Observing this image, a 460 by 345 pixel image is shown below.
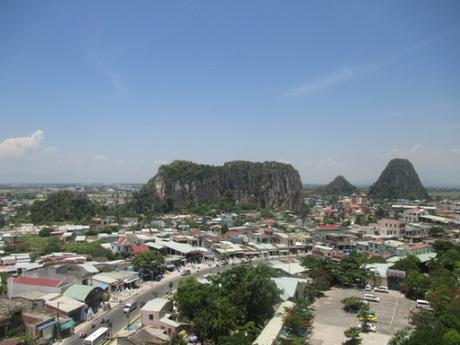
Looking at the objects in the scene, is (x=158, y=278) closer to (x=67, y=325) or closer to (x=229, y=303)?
(x=67, y=325)

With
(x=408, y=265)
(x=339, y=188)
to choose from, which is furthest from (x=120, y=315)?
(x=339, y=188)

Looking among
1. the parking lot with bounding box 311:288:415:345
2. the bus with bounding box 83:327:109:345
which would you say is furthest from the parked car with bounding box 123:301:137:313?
the parking lot with bounding box 311:288:415:345

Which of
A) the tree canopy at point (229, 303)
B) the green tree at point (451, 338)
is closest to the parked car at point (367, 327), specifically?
the tree canopy at point (229, 303)

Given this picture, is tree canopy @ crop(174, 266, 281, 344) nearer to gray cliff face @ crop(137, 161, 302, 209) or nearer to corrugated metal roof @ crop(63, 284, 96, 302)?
corrugated metal roof @ crop(63, 284, 96, 302)

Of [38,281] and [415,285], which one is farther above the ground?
[38,281]

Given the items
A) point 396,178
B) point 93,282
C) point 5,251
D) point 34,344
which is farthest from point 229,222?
point 396,178

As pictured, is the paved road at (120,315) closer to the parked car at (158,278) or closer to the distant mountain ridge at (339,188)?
the parked car at (158,278)
